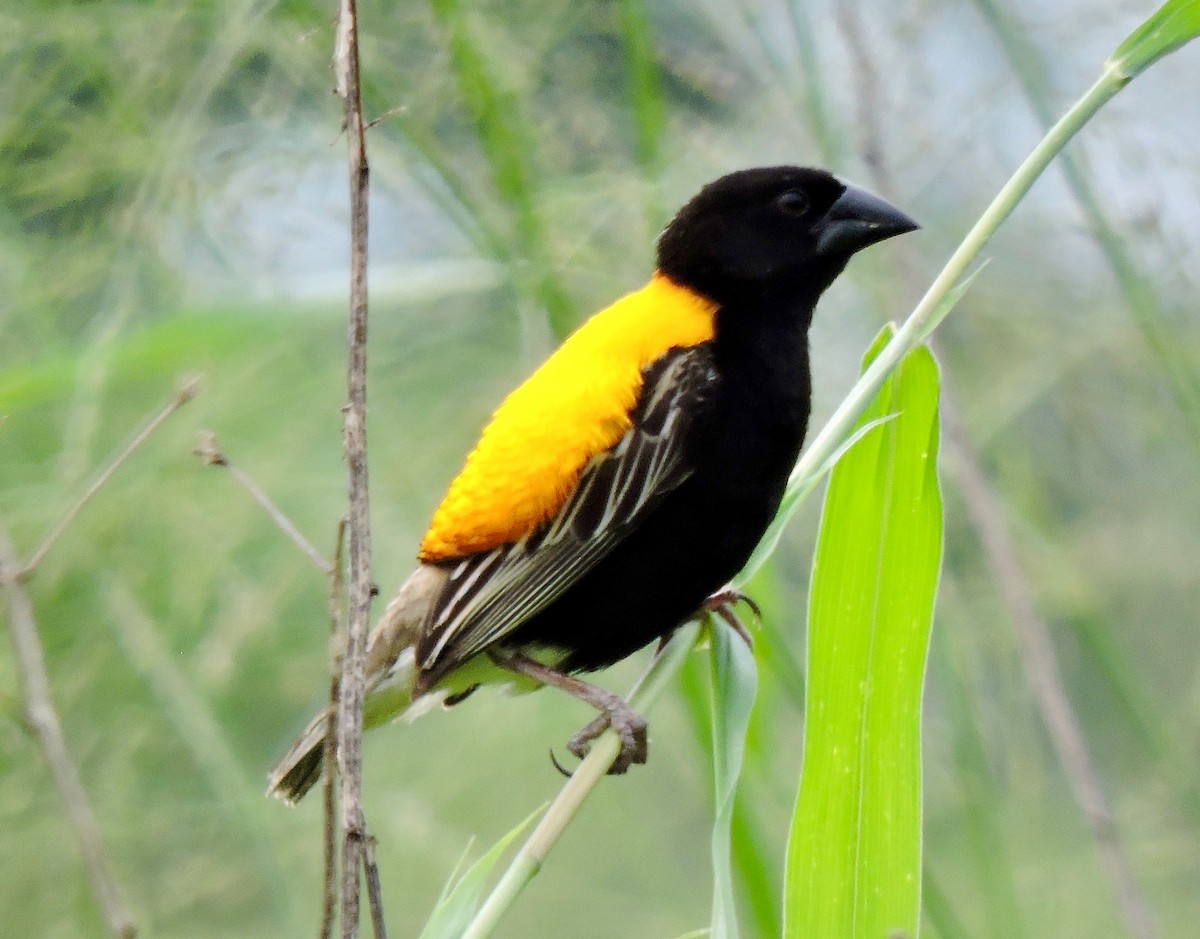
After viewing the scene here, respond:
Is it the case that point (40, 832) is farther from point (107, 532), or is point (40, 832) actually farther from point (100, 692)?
point (107, 532)

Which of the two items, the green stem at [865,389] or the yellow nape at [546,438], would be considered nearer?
the green stem at [865,389]

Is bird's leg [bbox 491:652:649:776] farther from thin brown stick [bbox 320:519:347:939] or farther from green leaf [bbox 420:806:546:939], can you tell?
thin brown stick [bbox 320:519:347:939]

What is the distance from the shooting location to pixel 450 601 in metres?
2.06

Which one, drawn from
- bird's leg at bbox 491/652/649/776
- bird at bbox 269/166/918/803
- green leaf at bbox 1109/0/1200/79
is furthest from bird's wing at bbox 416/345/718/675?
green leaf at bbox 1109/0/1200/79

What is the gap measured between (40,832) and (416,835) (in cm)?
93

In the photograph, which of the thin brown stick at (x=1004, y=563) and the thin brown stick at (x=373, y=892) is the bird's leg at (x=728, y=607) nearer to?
the thin brown stick at (x=1004, y=563)

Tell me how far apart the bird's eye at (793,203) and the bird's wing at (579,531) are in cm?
39

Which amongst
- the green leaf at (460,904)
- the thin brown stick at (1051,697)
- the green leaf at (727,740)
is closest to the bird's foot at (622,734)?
the green leaf at (727,740)

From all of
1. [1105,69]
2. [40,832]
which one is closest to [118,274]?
[40,832]

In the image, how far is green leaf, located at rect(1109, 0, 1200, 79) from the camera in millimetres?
1399

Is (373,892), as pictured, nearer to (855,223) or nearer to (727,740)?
(727,740)

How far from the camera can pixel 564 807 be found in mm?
1366

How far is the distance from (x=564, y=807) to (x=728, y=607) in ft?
3.50

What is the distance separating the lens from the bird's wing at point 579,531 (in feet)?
6.73
